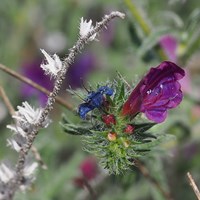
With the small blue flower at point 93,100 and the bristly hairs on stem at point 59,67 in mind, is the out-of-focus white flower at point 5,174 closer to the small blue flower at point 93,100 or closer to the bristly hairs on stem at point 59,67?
the bristly hairs on stem at point 59,67

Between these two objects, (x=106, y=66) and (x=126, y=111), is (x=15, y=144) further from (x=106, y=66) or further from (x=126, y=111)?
(x=106, y=66)

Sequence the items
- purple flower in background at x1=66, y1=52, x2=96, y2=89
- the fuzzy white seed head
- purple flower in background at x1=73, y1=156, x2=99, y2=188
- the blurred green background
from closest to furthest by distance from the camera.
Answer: the fuzzy white seed head, the blurred green background, purple flower in background at x1=73, y1=156, x2=99, y2=188, purple flower in background at x1=66, y1=52, x2=96, y2=89

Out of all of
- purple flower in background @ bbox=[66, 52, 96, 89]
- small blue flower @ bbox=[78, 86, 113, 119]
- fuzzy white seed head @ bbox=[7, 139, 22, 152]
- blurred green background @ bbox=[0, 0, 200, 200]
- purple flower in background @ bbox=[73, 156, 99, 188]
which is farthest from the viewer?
purple flower in background @ bbox=[66, 52, 96, 89]

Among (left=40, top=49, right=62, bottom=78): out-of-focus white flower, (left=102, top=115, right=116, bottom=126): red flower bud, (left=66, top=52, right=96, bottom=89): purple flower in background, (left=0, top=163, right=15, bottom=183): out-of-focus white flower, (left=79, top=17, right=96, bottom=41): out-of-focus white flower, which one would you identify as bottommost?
(left=102, top=115, right=116, bottom=126): red flower bud

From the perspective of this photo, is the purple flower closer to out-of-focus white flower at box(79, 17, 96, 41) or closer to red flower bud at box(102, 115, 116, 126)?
red flower bud at box(102, 115, 116, 126)

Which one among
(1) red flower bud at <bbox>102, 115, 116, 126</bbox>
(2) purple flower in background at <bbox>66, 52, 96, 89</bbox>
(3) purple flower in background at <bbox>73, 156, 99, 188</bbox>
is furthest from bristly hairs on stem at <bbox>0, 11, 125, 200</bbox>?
(2) purple flower in background at <bbox>66, 52, 96, 89</bbox>

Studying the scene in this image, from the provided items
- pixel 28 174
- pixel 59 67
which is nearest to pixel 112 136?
pixel 59 67

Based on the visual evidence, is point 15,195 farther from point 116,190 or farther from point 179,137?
point 179,137
